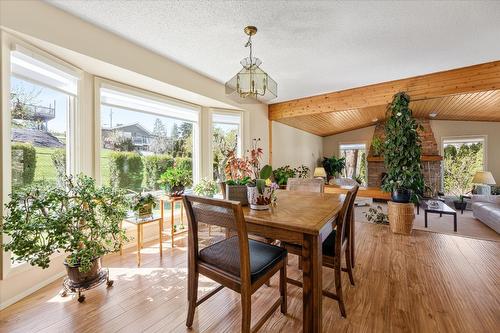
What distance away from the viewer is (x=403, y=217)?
10.4 ft

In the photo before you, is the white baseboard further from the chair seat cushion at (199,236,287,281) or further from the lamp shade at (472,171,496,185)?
the lamp shade at (472,171,496,185)

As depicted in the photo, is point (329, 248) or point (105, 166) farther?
point (105, 166)

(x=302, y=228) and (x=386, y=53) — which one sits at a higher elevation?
(x=386, y=53)

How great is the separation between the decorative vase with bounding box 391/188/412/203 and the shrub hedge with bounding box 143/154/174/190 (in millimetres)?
3591

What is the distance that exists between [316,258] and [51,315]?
6.44 feet

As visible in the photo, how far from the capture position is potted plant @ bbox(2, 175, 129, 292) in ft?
4.87

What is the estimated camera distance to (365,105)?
146 inches

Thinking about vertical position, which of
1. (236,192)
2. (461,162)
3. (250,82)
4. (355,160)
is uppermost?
(250,82)

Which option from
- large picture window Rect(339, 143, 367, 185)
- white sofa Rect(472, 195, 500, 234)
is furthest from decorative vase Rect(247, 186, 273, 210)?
large picture window Rect(339, 143, 367, 185)

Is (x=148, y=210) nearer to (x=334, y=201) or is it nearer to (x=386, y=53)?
(x=334, y=201)

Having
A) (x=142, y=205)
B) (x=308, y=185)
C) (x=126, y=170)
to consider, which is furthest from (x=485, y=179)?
(x=126, y=170)

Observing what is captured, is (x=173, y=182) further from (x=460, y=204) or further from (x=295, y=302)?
(x=460, y=204)

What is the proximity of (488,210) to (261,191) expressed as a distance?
15.1 ft

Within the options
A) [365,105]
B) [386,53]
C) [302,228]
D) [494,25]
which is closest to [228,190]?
[302,228]
